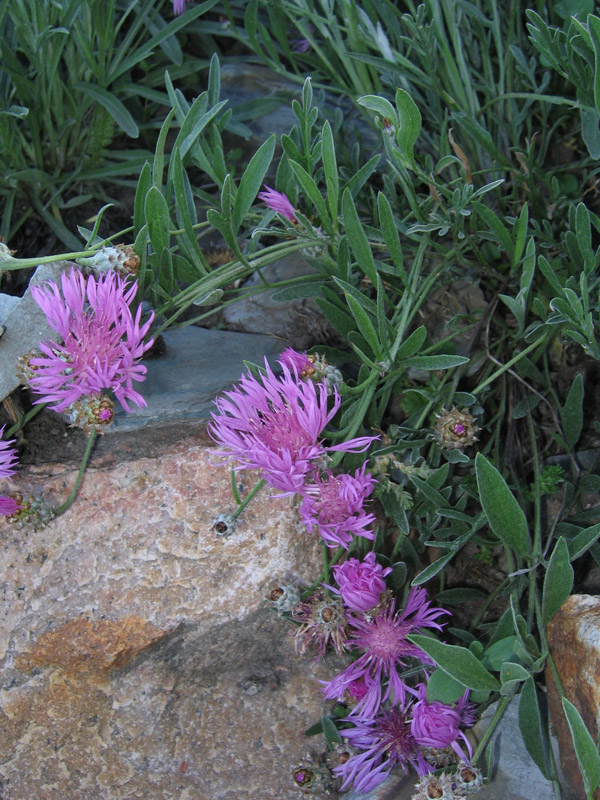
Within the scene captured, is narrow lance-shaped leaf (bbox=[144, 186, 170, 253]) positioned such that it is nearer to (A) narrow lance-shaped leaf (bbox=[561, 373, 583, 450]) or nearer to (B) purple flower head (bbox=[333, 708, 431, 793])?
(A) narrow lance-shaped leaf (bbox=[561, 373, 583, 450])

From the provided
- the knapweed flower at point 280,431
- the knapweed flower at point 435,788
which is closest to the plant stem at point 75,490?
the knapweed flower at point 280,431

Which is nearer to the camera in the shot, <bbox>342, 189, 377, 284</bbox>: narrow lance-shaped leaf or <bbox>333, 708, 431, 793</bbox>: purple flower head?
<bbox>342, 189, 377, 284</bbox>: narrow lance-shaped leaf

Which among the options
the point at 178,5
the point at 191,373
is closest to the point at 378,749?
the point at 191,373

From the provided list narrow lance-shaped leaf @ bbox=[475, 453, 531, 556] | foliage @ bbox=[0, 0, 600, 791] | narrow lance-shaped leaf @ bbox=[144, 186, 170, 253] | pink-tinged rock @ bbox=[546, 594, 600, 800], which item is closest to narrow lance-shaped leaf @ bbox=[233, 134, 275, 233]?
foliage @ bbox=[0, 0, 600, 791]

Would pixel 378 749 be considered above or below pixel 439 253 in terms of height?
below

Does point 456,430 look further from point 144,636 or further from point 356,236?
point 144,636

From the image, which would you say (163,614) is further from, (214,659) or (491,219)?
(491,219)
